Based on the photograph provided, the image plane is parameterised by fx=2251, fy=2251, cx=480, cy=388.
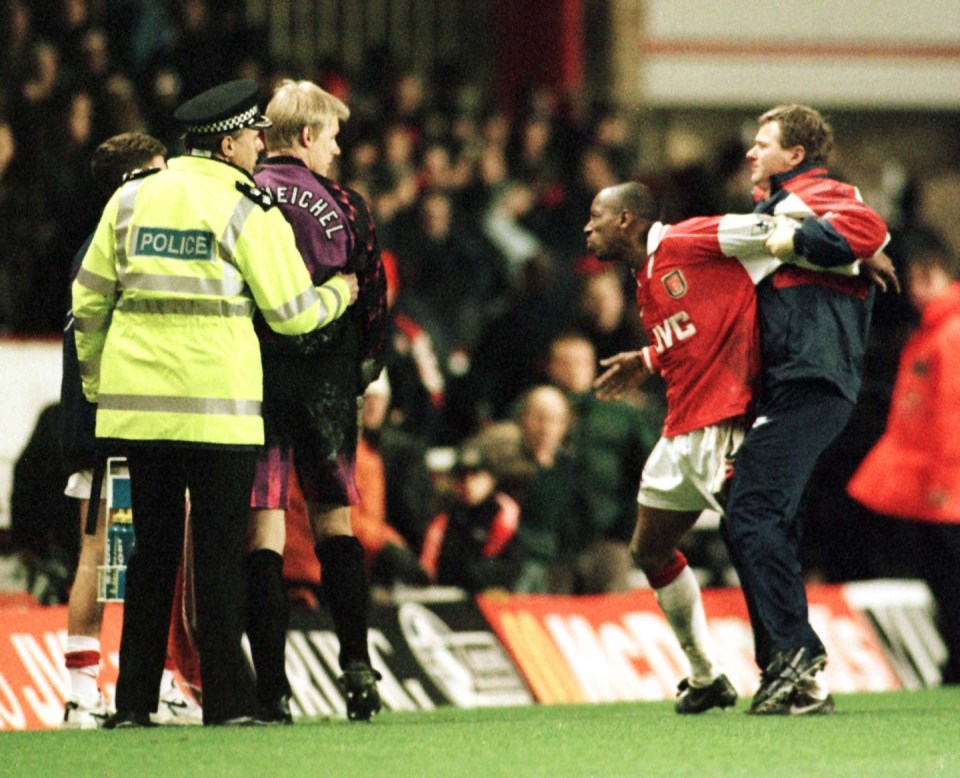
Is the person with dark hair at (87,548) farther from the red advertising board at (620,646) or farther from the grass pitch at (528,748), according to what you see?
the red advertising board at (620,646)

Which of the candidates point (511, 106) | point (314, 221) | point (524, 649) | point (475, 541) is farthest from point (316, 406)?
point (511, 106)

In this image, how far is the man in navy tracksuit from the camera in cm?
777

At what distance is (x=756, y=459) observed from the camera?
25.9ft

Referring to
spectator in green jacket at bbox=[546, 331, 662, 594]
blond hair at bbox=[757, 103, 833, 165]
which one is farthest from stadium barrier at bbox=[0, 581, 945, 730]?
blond hair at bbox=[757, 103, 833, 165]

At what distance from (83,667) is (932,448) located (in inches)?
194

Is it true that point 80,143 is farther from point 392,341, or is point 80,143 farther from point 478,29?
point 478,29

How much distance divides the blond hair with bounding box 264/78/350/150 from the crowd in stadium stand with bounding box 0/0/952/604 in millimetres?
2791

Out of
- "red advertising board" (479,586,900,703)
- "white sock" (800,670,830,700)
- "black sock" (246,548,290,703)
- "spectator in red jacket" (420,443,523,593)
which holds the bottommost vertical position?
"red advertising board" (479,586,900,703)

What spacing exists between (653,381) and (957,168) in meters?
7.65

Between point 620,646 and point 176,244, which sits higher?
point 176,244

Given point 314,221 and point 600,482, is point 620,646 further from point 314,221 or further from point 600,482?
point 314,221

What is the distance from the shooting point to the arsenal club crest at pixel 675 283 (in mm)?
8148

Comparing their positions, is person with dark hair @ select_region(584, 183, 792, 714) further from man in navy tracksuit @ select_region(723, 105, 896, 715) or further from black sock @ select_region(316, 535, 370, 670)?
black sock @ select_region(316, 535, 370, 670)

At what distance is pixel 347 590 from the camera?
7961 millimetres
